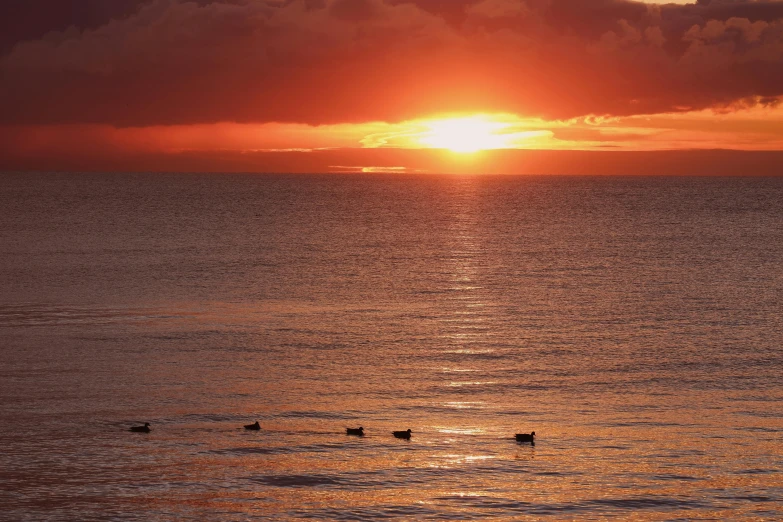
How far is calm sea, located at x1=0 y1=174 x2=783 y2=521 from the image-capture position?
22.4 m

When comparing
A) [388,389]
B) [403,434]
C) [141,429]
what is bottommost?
[141,429]

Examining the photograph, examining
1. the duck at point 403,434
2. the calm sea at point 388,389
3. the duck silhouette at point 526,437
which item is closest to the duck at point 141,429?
the calm sea at point 388,389

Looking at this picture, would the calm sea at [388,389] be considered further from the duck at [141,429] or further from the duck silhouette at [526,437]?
the duck at [141,429]

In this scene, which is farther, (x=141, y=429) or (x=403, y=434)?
(x=141, y=429)

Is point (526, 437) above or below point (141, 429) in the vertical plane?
above

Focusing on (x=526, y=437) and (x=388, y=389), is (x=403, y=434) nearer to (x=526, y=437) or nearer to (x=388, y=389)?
(x=526, y=437)

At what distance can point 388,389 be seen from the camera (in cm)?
3378

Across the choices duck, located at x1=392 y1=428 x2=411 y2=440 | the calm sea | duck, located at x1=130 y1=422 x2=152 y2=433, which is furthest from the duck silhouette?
duck, located at x1=130 y1=422 x2=152 y2=433

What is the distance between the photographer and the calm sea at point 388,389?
22438mm

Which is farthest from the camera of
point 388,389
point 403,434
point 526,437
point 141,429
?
point 388,389

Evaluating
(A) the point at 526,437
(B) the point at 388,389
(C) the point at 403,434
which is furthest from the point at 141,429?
(A) the point at 526,437

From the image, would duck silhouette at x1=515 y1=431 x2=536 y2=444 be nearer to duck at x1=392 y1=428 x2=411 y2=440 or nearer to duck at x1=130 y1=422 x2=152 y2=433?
duck at x1=392 y1=428 x2=411 y2=440

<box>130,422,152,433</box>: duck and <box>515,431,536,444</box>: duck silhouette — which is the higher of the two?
<box>515,431,536,444</box>: duck silhouette

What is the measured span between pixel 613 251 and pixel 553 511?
8011 cm
